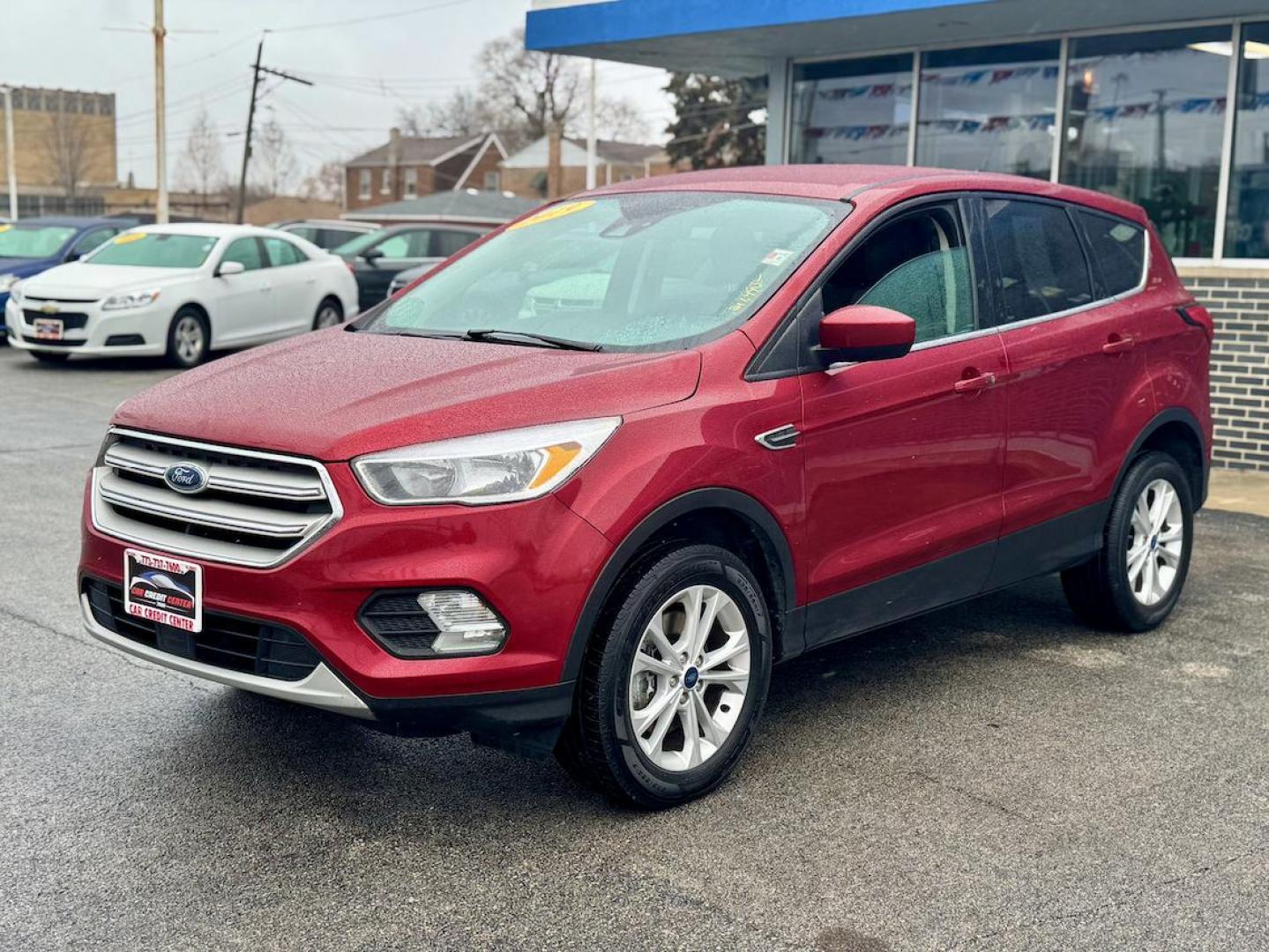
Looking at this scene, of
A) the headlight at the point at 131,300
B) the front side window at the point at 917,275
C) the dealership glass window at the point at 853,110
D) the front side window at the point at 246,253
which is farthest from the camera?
the front side window at the point at 246,253

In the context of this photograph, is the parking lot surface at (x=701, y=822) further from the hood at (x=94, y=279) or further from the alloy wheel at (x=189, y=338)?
the alloy wheel at (x=189, y=338)

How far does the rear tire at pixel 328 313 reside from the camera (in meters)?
17.4

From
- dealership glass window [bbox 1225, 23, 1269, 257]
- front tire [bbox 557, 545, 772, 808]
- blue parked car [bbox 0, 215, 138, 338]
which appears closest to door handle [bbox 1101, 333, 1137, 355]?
front tire [bbox 557, 545, 772, 808]

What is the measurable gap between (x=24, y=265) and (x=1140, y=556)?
15.2 metres

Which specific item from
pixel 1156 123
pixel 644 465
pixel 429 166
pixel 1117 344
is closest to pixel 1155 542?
pixel 1117 344

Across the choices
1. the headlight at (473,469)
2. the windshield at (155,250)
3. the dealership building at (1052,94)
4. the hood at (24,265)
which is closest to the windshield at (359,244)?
the hood at (24,265)

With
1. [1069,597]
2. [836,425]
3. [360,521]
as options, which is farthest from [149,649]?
[1069,597]

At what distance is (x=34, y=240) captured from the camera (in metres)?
18.2

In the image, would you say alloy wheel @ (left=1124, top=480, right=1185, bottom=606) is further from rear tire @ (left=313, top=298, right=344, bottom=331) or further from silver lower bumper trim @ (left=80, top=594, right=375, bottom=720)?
rear tire @ (left=313, top=298, right=344, bottom=331)

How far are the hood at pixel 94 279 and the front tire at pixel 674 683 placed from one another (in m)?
12.3

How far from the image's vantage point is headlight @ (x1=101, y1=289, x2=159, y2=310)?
14.8 meters

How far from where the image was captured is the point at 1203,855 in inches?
150

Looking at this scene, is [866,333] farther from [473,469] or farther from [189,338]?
[189,338]

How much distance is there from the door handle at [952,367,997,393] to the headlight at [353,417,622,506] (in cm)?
167
